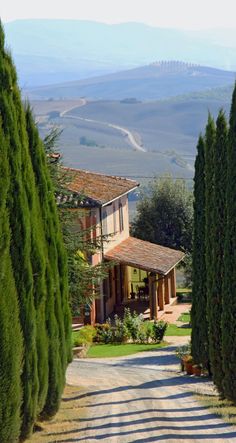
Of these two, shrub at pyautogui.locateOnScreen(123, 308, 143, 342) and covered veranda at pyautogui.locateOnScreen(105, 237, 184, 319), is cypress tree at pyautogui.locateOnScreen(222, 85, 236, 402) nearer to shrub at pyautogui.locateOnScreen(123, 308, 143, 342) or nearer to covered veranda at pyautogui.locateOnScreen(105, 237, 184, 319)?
shrub at pyautogui.locateOnScreen(123, 308, 143, 342)

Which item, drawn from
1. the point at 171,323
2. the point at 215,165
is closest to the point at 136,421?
the point at 215,165

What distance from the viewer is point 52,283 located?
15344mm

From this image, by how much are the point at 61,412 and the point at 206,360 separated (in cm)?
616

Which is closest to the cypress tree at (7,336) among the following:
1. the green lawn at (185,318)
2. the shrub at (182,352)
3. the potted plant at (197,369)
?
the potted plant at (197,369)

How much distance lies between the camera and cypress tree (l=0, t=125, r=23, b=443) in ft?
36.7

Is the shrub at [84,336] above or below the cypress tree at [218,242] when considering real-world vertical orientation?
below

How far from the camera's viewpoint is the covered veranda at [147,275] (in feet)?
134

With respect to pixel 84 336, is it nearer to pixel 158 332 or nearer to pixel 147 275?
pixel 158 332

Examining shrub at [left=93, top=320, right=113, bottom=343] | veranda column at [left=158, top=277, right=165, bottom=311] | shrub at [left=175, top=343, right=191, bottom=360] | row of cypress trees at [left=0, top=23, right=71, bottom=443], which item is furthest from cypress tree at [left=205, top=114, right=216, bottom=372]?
veranda column at [left=158, top=277, right=165, bottom=311]

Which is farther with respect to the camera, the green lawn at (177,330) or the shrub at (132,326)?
the green lawn at (177,330)

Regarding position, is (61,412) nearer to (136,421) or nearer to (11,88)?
(136,421)

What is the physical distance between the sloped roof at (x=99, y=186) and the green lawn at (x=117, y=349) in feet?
23.5

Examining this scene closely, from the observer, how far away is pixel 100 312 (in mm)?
39562

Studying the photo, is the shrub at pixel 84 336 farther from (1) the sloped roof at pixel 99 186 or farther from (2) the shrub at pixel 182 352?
(1) the sloped roof at pixel 99 186
